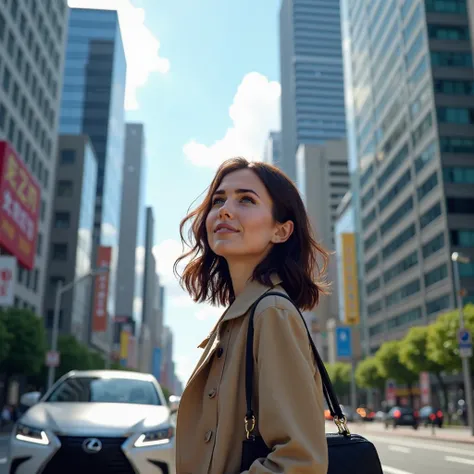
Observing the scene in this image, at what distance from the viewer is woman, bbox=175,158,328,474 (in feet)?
5.44

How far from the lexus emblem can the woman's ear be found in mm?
3891

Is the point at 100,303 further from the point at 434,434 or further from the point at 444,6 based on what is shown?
the point at 434,434

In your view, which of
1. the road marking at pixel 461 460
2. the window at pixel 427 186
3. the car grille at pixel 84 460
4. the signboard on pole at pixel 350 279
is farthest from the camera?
the signboard on pole at pixel 350 279

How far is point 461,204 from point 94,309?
45847 millimetres

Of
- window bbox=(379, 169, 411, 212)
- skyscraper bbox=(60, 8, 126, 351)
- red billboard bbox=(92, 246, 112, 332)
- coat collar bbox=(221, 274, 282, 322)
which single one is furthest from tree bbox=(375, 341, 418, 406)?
coat collar bbox=(221, 274, 282, 322)

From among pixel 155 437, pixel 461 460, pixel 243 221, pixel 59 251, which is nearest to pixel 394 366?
pixel 59 251

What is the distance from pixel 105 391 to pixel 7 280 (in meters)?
19.7

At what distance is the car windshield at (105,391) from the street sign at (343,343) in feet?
178

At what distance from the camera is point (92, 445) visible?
5.45m

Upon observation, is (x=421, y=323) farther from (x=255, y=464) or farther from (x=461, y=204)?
(x=255, y=464)

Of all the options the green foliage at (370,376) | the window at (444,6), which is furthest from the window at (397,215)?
the window at (444,6)

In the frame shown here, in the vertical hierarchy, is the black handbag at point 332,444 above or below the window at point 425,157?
below

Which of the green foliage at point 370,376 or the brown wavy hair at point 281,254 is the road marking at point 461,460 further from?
the green foliage at point 370,376

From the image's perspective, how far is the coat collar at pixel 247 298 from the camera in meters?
1.93
